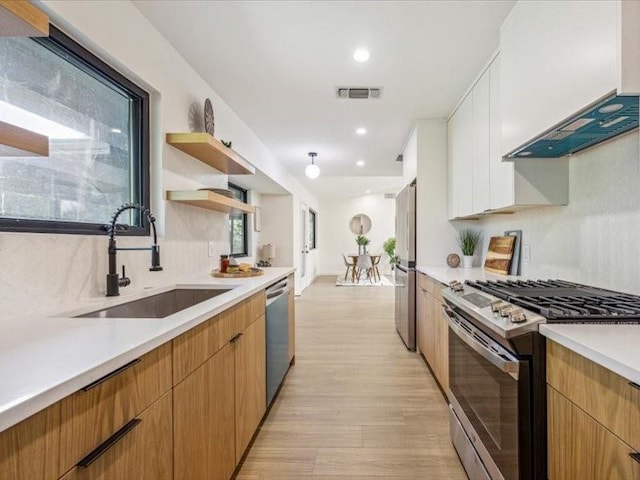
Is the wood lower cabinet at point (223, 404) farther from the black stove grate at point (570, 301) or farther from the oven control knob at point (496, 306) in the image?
the black stove grate at point (570, 301)

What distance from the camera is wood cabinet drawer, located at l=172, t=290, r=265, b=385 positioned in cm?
113

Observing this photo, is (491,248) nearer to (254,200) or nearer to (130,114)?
(130,114)

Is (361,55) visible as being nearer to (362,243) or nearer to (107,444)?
(107,444)

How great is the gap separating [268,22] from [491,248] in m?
2.39

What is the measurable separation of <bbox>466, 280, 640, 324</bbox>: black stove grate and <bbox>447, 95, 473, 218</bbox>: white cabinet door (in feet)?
3.88

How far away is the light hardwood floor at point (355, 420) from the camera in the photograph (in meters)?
1.79

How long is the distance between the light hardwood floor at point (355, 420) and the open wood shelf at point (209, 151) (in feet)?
6.04

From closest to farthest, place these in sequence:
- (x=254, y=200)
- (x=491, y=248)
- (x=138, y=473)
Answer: (x=138, y=473), (x=491, y=248), (x=254, y=200)

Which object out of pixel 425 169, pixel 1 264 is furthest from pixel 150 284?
pixel 425 169

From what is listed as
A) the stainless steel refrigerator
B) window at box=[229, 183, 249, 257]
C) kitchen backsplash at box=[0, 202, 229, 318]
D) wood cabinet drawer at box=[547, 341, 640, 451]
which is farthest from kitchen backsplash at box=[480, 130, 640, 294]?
window at box=[229, 183, 249, 257]

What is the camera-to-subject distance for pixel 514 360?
116 cm

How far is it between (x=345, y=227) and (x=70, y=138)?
1040 centimetres

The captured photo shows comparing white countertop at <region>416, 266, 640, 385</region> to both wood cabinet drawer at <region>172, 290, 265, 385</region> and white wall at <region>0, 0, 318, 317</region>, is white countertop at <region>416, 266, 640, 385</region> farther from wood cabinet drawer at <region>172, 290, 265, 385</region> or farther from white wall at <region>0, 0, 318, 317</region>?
white wall at <region>0, 0, 318, 317</region>

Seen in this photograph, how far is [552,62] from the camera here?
1.47 meters
